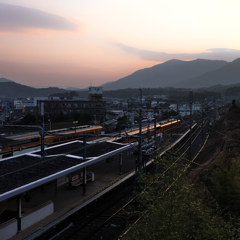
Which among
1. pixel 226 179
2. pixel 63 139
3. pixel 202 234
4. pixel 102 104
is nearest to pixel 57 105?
pixel 102 104

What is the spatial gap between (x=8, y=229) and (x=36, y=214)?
35.8 inches

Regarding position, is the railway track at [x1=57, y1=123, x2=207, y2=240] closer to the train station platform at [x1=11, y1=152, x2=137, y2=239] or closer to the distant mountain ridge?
the train station platform at [x1=11, y1=152, x2=137, y2=239]

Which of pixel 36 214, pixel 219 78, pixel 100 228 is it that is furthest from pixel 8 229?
pixel 219 78

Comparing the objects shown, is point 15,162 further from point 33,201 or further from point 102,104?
point 102,104

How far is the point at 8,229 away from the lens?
588 centimetres

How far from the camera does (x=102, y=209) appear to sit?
8.52 metres

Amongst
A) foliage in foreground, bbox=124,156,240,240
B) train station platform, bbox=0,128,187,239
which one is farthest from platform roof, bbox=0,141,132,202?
foliage in foreground, bbox=124,156,240,240

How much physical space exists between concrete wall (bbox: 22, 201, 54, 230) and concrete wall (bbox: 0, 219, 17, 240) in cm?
31

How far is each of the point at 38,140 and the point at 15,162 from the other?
15.8ft

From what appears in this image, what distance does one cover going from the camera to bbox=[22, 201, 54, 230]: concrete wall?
251 inches

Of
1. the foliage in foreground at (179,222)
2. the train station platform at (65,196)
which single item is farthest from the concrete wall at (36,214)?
the foliage in foreground at (179,222)

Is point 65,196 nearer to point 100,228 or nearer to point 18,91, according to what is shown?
point 100,228

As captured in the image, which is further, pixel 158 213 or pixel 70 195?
pixel 70 195

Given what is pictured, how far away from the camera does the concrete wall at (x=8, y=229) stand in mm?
5734
